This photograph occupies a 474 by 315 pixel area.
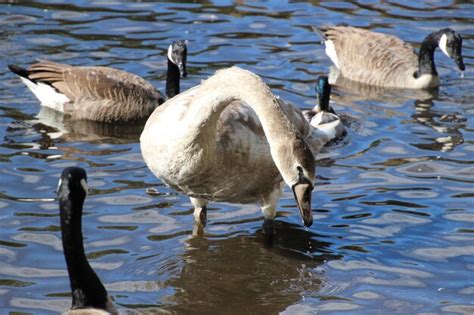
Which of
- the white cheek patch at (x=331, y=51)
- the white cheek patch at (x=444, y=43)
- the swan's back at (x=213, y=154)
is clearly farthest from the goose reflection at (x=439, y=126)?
the swan's back at (x=213, y=154)

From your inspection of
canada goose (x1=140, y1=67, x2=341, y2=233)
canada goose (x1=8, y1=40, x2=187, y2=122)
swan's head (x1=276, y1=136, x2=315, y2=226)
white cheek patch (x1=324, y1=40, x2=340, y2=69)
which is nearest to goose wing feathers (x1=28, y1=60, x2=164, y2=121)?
canada goose (x1=8, y1=40, x2=187, y2=122)

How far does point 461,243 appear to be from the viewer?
10258 mm

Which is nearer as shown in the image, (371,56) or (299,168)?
(299,168)

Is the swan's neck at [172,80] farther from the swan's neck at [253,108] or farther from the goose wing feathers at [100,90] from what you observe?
the swan's neck at [253,108]

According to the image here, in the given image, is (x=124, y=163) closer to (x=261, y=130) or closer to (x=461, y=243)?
(x=261, y=130)

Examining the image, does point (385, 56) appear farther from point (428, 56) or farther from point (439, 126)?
point (439, 126)

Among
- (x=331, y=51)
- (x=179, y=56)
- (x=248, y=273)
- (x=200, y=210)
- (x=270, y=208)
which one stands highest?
(x=179, y=56)

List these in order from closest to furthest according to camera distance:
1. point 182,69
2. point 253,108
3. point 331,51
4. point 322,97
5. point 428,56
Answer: point 253,108
point 322,97
point 182,69
point 428,56
point 331,51

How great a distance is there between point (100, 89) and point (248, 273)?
5.73 meters

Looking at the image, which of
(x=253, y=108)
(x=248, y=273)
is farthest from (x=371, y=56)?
(x=253, y=108)

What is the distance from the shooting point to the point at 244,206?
11305 mm

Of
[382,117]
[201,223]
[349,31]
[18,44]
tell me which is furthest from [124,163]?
[349,31]

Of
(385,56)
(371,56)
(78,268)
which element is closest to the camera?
(78,268)

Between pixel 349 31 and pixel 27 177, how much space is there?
7702mm
